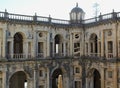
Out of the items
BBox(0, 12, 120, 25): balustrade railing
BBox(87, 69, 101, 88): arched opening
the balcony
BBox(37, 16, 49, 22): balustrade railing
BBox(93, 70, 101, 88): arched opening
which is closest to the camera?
BBox(0, 12, 120, 25): balustrade railing

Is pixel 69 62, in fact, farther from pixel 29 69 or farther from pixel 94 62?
pixel 29 69

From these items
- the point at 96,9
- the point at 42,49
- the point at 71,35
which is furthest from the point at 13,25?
the point at 96,9

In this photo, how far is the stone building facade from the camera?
102 feet

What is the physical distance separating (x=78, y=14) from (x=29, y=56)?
10.7 metres

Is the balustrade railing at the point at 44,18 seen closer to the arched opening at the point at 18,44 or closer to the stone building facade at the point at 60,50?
the stone building facade at the point at 60,50

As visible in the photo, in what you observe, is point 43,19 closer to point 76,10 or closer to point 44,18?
point 44,18

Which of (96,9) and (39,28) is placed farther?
(96,9)

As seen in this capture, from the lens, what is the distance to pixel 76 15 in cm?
3809

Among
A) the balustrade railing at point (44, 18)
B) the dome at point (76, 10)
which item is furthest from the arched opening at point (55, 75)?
the dome at point (76, 10)

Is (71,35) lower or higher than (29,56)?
higher

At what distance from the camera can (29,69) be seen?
33.0 metres

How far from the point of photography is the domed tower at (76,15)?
3778 cm

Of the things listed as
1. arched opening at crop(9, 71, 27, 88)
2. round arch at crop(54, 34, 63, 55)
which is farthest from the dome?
arched opening at crop(9, 71, 27, 88)

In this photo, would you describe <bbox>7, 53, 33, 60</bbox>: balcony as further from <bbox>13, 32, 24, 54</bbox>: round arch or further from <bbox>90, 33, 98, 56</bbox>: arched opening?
<bbox>90, 33, 98, 56</bbox>: arched opening
